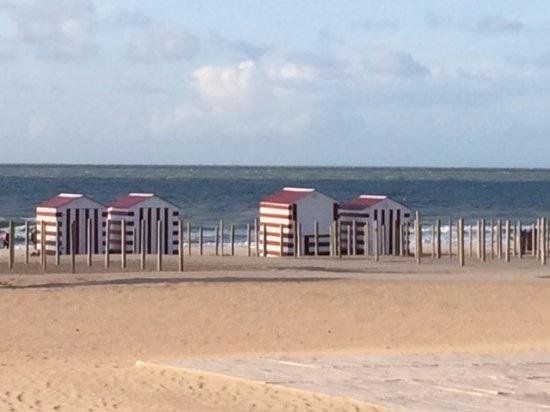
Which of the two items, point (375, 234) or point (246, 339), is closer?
point (246, 339)

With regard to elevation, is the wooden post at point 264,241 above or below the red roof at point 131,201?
below

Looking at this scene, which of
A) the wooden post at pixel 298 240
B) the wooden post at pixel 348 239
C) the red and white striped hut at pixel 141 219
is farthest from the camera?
the wooden post at pixel 348 239

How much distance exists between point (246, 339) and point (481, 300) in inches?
308

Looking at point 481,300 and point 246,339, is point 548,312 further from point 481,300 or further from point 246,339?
point 246,339

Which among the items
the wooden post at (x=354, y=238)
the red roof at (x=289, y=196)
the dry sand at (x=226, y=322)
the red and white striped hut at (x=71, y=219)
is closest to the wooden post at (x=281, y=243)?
the red roof at (x=289, y=196)

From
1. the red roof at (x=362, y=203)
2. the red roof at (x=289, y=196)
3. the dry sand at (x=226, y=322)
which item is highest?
the red roof at (x=289, y=196)

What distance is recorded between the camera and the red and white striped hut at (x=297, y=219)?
4528cm

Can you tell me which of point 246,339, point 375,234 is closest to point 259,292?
point 246,339

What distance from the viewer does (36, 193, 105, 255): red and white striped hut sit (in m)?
44.6

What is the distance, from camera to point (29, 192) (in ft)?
379

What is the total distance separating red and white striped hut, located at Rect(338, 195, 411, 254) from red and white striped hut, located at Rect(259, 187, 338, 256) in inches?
21.4

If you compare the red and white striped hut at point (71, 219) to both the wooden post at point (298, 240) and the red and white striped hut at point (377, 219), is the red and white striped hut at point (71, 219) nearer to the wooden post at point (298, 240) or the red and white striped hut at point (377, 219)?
the wooden post at point (298, 240)

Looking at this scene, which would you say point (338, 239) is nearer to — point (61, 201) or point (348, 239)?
point (348, 239)

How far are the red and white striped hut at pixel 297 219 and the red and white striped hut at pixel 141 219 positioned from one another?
111 inches
